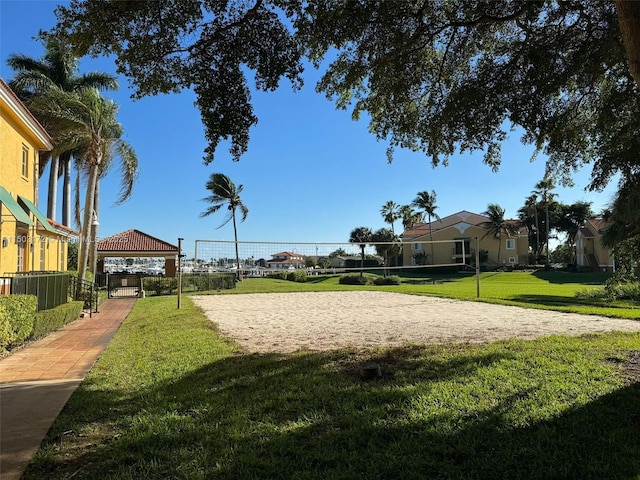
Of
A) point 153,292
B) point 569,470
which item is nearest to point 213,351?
point 569,470

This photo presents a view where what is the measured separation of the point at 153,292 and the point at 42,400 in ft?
67.3

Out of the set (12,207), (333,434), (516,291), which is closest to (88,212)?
(12,207)

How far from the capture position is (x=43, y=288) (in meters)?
10.1

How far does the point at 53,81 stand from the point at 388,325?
31828mm

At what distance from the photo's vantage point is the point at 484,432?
11.2ft

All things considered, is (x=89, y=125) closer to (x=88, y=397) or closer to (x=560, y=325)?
(x=88, y=397)

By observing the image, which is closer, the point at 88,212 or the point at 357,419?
the point at 357,419

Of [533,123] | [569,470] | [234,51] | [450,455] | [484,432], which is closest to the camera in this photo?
[569,470]

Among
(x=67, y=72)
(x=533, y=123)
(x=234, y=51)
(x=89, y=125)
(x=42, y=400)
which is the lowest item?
Answer: (x=42, y=400)

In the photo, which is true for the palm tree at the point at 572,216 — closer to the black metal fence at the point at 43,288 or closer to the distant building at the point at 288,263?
the distant building at the point at 288,263

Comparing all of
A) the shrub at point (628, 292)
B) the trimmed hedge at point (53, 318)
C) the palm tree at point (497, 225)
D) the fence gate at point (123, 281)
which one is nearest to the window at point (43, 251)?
the trimmed hedge at point (53, 318)

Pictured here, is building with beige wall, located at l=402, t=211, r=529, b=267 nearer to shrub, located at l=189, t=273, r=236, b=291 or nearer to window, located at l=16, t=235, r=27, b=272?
shrub, located at l=189, t=273, r=236, b=291

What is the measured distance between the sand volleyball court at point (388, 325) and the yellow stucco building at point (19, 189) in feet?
19.3

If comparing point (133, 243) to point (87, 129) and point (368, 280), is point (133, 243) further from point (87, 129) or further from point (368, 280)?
point (368, 280)
